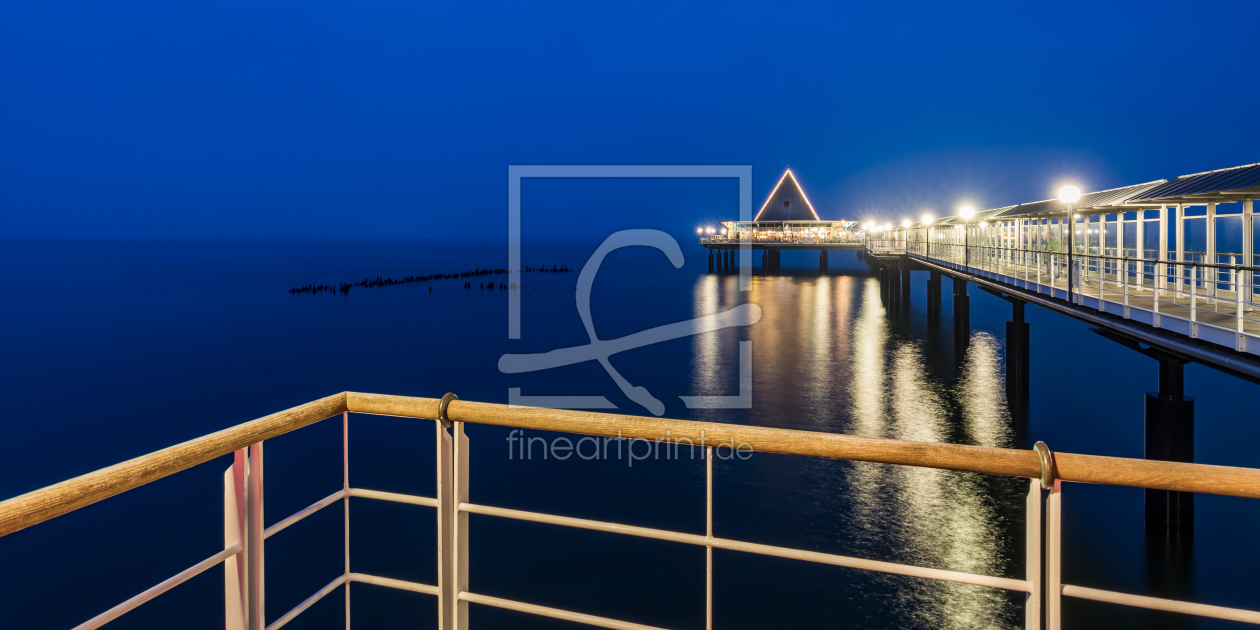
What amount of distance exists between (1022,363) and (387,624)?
18005 millimetres

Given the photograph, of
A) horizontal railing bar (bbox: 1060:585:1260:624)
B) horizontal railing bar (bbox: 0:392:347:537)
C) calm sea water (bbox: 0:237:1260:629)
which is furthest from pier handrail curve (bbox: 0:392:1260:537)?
calm sea water (bbox: 0:237:1260:629)

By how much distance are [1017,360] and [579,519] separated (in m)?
21.3

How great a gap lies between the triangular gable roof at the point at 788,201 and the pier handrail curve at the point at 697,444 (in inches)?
3058

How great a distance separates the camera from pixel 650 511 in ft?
44.5

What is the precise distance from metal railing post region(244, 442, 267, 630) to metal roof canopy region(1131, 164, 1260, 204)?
1246 centimetres

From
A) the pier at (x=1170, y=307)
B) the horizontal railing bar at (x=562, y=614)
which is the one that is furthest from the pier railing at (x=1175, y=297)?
the horizontal railing bar at (x=562, y=614)

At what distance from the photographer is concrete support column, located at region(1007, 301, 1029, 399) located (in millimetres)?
19938

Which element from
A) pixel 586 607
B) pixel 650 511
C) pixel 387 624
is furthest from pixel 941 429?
pixel 387 624

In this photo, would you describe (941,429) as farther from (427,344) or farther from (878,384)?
(427,344)

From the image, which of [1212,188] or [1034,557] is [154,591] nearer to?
[1034,557]

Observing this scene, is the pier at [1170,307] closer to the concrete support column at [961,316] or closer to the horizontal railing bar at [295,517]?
the concrete support column at [961,316]

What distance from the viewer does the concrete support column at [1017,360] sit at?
1994 centimetres

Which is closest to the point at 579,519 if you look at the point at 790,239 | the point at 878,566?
the point at 878,566

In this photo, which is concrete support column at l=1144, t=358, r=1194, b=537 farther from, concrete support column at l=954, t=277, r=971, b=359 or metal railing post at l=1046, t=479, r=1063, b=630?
concrete support column at l=954, t=277, r=971, b=359
